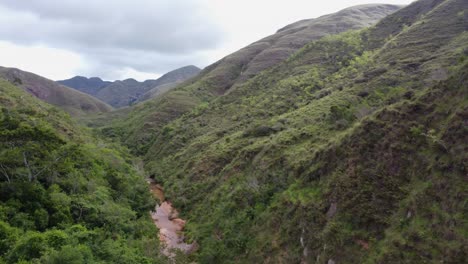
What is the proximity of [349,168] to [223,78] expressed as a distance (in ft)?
357

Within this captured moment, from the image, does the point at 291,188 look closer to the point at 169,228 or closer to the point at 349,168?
the point at 349,168

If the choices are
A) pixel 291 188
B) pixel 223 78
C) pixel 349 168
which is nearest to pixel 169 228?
pixel 291 188

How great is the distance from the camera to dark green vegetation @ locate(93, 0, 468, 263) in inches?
867

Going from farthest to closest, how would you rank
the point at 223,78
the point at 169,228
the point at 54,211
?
the point at 223,78
the point at 169,228
the point at 54,211

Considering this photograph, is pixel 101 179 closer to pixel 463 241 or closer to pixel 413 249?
pixel 413 249

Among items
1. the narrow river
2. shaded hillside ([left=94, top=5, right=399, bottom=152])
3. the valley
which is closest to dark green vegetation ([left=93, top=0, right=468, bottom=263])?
the valley

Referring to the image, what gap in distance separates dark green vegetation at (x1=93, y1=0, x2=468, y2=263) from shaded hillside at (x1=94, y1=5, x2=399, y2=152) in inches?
1085

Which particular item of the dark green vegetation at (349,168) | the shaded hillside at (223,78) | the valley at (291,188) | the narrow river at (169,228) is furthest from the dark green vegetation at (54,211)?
the shaded hillside at (223,78)

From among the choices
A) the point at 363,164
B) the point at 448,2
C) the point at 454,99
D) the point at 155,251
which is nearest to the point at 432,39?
the point at 448,2

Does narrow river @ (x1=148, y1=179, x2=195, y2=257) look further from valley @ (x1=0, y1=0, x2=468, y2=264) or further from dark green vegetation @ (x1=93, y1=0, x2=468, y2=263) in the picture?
dark green vegetation @ (x1=93, y1=0, x2=468, y2=263)

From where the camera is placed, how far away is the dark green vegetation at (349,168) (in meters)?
22.0

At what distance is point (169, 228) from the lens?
44.8 meters

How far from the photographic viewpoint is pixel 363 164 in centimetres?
2794

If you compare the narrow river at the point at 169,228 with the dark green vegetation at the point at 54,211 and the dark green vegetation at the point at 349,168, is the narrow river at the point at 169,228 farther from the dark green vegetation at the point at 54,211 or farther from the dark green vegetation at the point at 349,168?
the dark green vegetation at the point at 54,211
